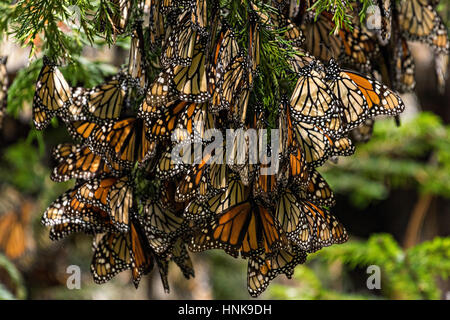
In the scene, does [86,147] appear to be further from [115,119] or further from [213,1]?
[213,1]

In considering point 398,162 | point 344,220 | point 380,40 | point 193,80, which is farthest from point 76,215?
point 344,220

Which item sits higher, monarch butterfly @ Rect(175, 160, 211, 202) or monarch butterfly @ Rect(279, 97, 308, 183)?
monarch butterfly @ Rect(279, 97, 308, 183)

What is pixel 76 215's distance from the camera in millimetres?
827

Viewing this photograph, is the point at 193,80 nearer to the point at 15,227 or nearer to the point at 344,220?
the point at 15,227

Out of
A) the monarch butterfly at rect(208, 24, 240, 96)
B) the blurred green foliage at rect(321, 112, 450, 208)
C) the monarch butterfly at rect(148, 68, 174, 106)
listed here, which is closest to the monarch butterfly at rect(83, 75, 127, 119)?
the monarch butterfly at rect(148, 68, 174, 106)

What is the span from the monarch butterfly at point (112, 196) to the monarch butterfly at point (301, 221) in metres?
0.26

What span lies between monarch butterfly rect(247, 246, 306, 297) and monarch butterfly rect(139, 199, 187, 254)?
14cm

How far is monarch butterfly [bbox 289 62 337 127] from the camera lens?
2.27 feet

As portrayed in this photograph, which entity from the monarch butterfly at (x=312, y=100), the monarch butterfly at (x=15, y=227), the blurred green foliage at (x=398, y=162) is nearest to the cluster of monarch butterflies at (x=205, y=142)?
the monarch butterfly at (x=312, y=100)

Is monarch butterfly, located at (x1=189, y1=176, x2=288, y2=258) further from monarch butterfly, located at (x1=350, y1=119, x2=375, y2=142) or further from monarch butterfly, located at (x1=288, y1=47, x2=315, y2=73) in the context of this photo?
monarch butterfly, located at (x1=350, y1=119, x2=375, y2=142)

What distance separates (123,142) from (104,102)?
0.27ft

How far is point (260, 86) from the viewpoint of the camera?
2.40 ft
